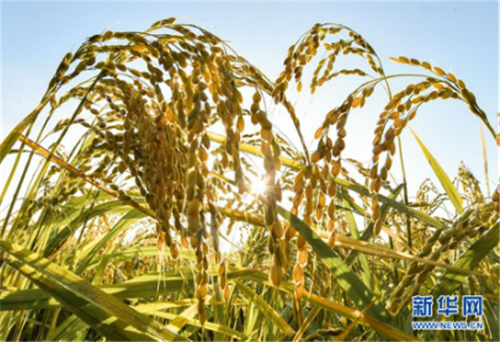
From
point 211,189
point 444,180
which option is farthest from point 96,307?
point 444,180

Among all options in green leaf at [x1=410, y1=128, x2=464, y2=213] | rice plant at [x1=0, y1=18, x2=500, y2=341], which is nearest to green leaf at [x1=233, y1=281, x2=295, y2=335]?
rice plant at [x1=0, y1=18, x2=500, y2=341]

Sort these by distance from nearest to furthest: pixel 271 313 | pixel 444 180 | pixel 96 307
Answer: pixel 96 307
pixel 271 313
pixel 444 180

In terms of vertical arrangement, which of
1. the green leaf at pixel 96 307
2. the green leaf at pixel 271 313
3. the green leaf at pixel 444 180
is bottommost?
the green leaf at pixel 96 307

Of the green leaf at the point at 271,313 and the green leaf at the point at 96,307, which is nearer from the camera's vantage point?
the green leaf at the point at 96,307

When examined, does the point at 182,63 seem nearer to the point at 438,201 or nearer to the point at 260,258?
the point at 260,258

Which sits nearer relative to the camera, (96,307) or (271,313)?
(96,307)

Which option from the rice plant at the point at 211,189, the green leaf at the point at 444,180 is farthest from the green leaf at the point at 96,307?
the green leaf at the point at 444,180

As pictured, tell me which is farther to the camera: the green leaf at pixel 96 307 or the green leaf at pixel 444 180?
the green leaf at pixel 444 180

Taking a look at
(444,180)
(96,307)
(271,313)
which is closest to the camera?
(96,307)

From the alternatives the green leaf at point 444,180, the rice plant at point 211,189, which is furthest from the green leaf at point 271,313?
the green leaf at point 444,180

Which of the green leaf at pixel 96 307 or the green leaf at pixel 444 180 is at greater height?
the green leaf at pixel 444 180

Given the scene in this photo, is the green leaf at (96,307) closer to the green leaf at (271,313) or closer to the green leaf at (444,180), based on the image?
the green leaf at (271,313)

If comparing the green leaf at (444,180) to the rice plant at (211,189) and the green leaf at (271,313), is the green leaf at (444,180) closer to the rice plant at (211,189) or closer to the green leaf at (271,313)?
the rice plant at (211,189)

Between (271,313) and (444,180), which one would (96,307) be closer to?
(271,313)
